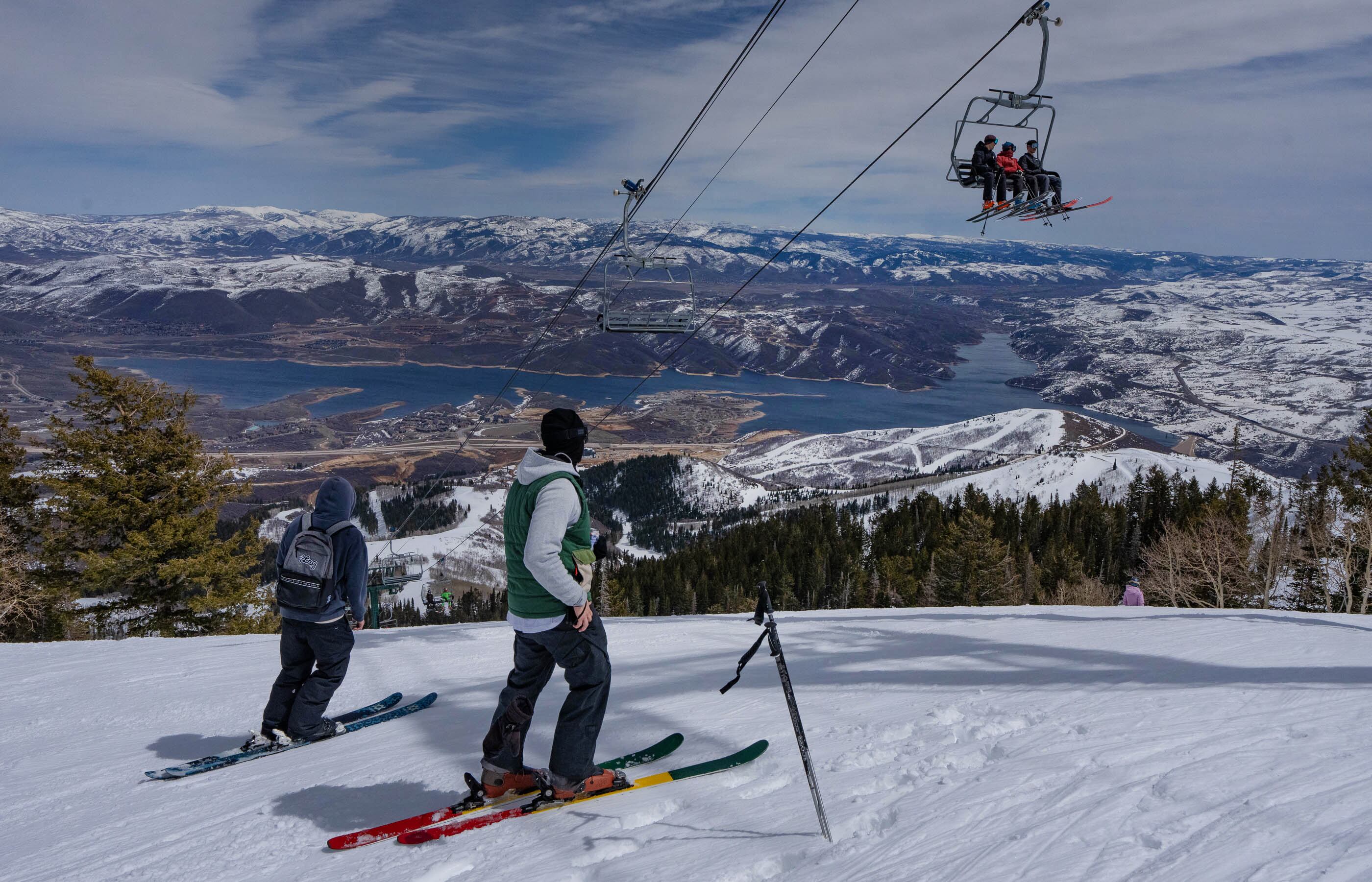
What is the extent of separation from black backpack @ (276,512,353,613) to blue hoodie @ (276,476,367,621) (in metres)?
0.03

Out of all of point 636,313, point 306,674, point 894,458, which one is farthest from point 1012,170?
point 894,458

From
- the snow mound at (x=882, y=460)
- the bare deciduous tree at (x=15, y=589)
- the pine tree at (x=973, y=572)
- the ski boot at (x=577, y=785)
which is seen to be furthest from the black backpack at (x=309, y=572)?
the snow mound at (x=882, y=460)

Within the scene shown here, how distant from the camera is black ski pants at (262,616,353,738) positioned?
5094 millimetres

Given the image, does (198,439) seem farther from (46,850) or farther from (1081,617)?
(1081,617)

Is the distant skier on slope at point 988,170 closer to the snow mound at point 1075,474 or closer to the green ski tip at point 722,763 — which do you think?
the green ski tip at point 722,763

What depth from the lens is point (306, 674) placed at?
5359 millimetres

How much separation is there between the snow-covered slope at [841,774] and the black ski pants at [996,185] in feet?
16.9

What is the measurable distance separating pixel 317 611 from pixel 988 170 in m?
8.75

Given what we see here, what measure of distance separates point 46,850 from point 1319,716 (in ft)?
22.0

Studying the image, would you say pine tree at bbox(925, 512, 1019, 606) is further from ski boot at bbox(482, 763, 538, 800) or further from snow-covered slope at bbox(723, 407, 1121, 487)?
snow-covered slope at bbox(723, 407, 1121, 487)

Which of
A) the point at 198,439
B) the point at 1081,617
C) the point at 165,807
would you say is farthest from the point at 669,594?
the point at 165,807

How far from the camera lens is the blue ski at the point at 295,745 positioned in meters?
4.87

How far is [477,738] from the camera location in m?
5.21

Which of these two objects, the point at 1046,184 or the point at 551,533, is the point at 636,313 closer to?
the point at 1046,184
